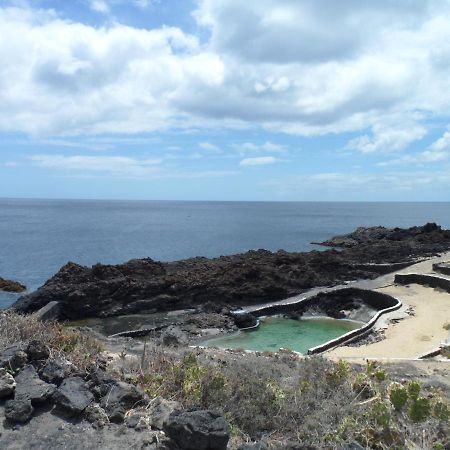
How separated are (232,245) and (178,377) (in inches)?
2636

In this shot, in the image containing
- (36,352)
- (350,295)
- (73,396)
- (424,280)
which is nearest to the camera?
(73,396)

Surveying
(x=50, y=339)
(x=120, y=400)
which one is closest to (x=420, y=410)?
(x=120, y=400)

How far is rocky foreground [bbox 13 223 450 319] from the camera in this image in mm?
31969

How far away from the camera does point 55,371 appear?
6.70 m

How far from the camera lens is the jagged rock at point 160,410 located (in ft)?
19.7

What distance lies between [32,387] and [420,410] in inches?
210

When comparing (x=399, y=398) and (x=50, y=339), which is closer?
(x=399, y=398)

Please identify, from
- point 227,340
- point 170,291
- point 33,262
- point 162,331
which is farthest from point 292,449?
point 33,262

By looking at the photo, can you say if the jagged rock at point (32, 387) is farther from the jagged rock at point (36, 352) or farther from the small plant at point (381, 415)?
the small plant at point (381, 415)

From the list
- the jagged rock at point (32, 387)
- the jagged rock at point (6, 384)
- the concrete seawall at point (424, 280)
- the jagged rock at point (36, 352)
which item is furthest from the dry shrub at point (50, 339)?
the concrete seawall at point (424, 280)

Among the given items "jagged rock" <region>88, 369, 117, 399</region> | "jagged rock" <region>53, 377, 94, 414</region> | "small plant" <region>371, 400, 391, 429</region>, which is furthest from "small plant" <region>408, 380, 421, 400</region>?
"jagged rock" <region>53, 377, 94, 414</region>

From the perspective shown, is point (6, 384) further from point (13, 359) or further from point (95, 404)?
point (95, 404)

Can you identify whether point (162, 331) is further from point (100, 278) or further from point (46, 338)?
point (46, 338)

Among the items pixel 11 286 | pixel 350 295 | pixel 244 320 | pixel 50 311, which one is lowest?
pixel 11 286
